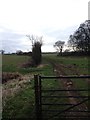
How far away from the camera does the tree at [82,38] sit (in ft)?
296

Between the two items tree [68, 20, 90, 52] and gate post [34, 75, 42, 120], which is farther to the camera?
tree [68, 20, 90, 52]

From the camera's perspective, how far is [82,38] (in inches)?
3674

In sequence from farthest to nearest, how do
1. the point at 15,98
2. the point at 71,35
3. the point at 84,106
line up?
1. the point at 71,35
2. the point at 15,98
3. the point at 84,106

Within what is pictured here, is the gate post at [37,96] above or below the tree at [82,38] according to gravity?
below

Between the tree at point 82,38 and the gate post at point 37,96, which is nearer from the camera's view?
the gate post at point 37,96

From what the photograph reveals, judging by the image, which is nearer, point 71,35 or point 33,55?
point 33,55

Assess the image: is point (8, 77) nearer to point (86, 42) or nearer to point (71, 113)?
point (71, 113)

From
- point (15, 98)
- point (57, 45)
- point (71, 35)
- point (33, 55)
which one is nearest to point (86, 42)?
point (71, 35)

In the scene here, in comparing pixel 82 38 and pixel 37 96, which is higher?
pixel 82 38

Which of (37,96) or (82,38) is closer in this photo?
(37,96)

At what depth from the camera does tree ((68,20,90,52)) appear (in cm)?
9012

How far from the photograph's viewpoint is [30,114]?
12.3 meters

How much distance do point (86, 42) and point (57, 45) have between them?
5398 centimetres

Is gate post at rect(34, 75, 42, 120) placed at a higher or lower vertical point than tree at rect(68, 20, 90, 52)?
lower
